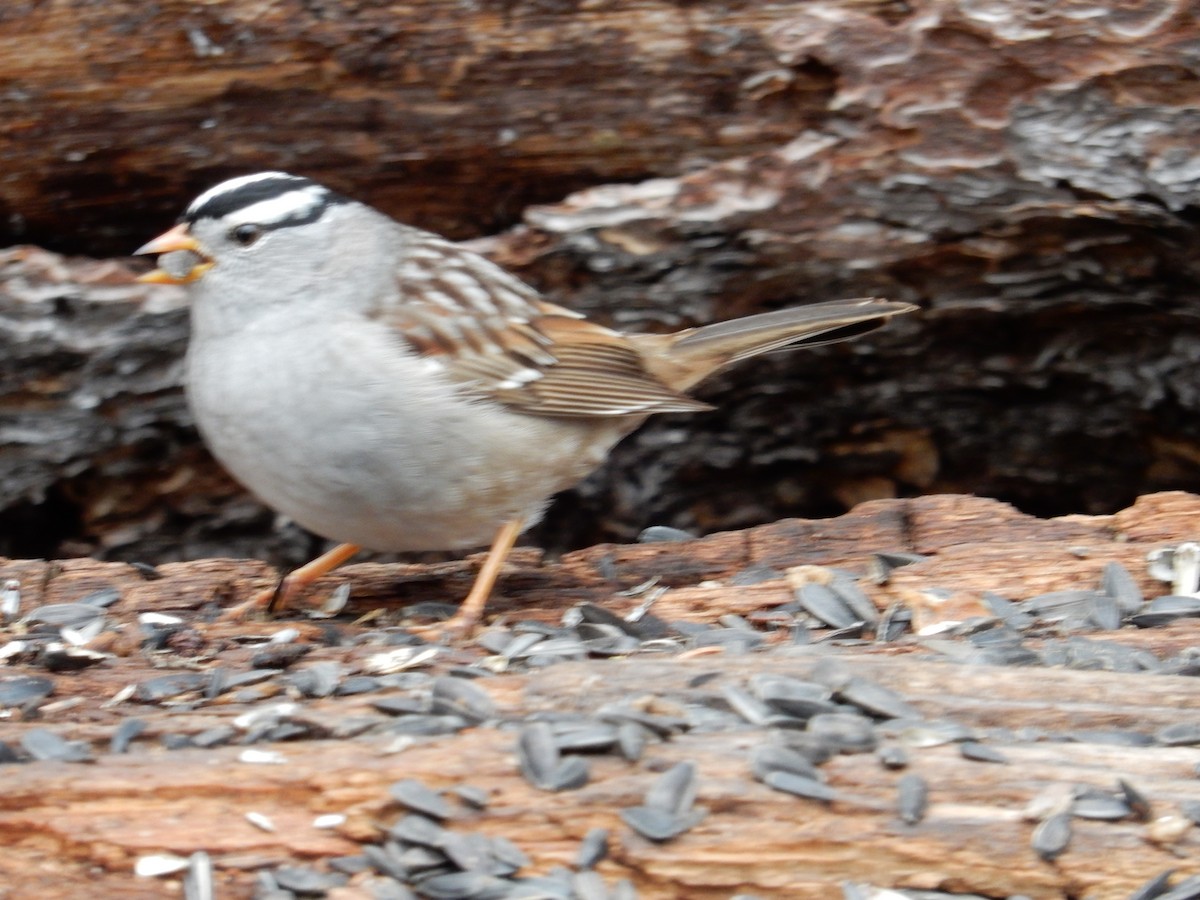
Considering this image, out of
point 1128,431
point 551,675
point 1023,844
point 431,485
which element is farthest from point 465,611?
point 1128,431

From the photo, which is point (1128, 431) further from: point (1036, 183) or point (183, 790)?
point (183, 790)

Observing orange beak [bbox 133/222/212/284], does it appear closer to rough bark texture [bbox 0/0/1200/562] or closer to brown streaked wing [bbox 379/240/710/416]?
brown streaked wing [bbox 379/240/710/416]

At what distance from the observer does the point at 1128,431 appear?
16.4 ft

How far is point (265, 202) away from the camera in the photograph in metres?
3.43

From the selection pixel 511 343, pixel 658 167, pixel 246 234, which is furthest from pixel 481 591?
pixel 658 167

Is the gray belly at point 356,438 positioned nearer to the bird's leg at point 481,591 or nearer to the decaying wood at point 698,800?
the bird's leg at point 481,591

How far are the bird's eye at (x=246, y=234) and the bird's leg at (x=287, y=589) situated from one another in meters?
0.78

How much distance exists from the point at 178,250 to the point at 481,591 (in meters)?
1.04

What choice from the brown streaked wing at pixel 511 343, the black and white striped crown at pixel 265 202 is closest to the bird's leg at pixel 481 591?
the brown streaked wing at pixel 511 343

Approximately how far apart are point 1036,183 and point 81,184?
285 centimetres

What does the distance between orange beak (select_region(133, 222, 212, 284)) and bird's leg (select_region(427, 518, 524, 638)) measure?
928 millimetres

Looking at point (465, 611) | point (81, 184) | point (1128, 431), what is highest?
point (81, 184)

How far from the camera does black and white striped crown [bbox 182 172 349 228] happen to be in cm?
339

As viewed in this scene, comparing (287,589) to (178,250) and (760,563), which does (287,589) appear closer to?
(178,250)
